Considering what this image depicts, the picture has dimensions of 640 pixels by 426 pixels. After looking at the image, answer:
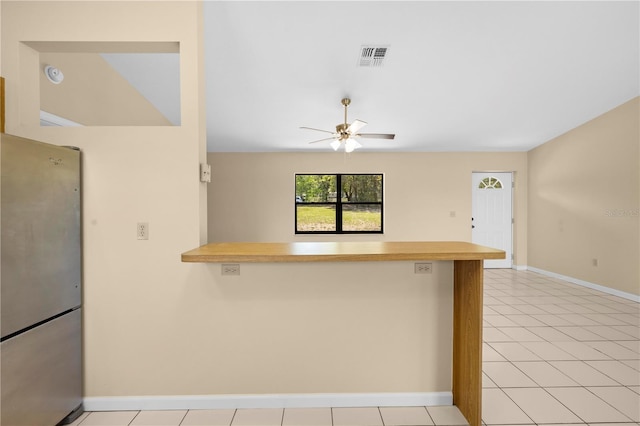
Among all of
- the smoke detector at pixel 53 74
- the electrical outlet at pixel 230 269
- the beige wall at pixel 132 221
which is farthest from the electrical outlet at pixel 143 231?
the smoke detector at pixel 53 74

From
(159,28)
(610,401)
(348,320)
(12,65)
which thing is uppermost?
(159,28)

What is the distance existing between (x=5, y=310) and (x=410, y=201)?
19.0 feet

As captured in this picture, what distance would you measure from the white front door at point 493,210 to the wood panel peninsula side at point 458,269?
4918mm

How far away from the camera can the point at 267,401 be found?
1889 mm

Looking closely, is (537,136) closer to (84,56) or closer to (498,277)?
(498,277)

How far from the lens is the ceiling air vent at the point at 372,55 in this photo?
3152 millimetres

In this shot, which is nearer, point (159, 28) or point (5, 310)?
point (5, 310)

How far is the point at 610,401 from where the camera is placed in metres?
2.01

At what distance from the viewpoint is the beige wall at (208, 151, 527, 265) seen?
613 cm

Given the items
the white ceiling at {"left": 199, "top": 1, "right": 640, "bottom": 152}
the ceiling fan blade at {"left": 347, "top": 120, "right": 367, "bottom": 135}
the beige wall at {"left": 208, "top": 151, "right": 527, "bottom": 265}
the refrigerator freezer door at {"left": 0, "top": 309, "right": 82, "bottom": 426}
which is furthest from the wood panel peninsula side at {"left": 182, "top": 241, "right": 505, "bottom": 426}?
the beige wall at {"left": 208, "top": 151, "right": 527, "bottom": 265}

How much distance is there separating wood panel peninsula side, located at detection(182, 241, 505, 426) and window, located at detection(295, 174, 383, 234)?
4.45 metres

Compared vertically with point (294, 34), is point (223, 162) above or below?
below

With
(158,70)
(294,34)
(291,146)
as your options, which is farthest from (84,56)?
(291,146)

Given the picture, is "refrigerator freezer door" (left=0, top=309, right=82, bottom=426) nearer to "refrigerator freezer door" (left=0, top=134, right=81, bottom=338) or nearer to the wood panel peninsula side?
"refrigerator freezer door" (left=0, top=134, right=81, bottom=338)
